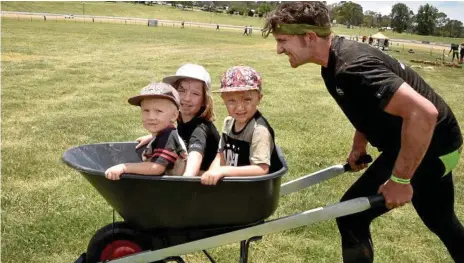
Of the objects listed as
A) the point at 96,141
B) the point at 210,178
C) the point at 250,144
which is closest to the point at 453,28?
the point at 96,141

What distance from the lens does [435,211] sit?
9.06ft

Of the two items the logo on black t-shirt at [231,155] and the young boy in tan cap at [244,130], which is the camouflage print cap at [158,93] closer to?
the young boy in tan cap at [244,130]

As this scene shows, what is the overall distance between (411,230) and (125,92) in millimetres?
7624

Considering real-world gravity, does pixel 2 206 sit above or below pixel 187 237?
below

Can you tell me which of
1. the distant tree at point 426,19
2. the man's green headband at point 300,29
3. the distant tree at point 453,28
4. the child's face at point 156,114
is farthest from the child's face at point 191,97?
the distant tree at point 426,19

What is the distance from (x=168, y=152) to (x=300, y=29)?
0.92 m

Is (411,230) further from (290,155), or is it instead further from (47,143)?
(47,143)

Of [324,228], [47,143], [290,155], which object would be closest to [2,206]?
[47,143]

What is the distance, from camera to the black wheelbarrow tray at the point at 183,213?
2.33m

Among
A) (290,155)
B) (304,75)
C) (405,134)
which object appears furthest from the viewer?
(304,75)

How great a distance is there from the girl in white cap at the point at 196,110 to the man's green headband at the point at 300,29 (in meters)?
0.75

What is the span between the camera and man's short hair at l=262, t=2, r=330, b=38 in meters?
2.42

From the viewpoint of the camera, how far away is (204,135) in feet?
9.41

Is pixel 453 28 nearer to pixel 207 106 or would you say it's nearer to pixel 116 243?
pixel 207 106
